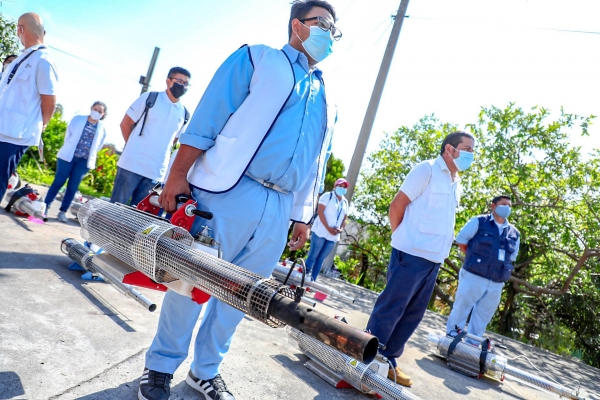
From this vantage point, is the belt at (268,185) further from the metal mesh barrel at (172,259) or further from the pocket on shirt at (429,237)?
the pocket on shirt at (429,237)

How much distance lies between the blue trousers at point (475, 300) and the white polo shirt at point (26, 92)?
16.8 ft

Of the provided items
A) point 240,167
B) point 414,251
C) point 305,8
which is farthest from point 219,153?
point 414,251

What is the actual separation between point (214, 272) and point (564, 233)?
10.2 metres

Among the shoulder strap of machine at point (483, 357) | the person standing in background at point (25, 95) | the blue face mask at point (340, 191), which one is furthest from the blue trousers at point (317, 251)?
the person standing in background at point (25, 95)

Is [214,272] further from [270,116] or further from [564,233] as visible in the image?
[564,233]

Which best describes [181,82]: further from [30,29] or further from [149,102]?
[30,29]

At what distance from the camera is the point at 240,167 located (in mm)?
2131

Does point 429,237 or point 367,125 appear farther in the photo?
point 367,125

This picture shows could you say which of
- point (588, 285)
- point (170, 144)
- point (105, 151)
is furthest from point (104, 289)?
point (105, 151)

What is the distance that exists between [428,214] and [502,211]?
2708mm

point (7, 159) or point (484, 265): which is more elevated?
point (484, 265)

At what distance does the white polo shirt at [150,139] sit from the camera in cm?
457

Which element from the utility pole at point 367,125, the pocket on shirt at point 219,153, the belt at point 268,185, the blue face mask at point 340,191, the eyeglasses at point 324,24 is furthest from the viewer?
the utility pole at point 367,125

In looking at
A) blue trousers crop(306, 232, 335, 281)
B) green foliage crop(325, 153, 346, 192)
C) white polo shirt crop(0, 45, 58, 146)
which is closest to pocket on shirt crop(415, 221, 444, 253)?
white polo shirt crop(0, 45, 58, 146)
